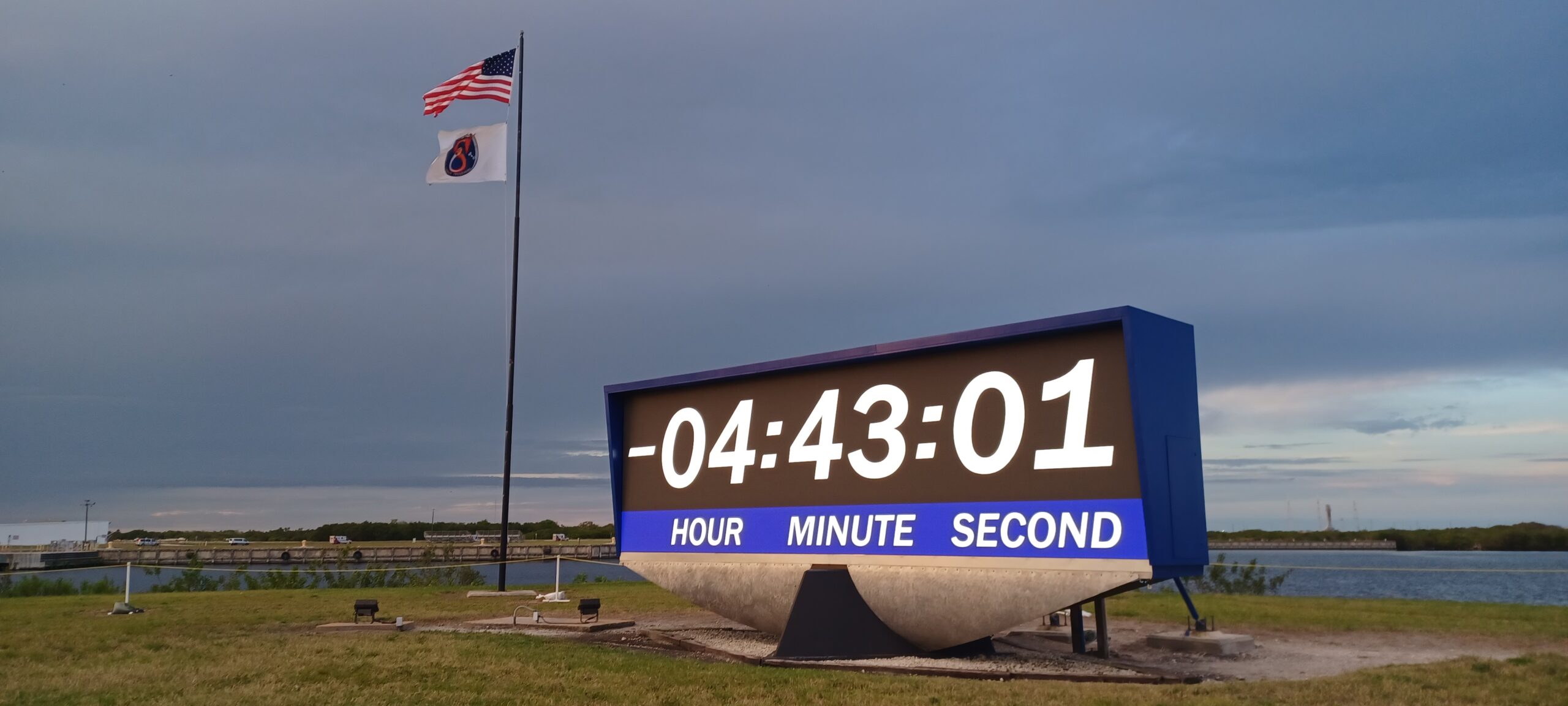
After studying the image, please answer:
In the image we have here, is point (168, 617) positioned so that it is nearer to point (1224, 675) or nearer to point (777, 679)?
point (777, 679)

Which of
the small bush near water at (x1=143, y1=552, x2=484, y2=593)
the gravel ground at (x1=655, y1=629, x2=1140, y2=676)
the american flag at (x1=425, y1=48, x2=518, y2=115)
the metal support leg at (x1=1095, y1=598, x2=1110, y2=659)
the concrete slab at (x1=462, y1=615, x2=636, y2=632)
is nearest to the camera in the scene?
the gravel ground at (x1=655, y1=629, x2=1140, y2=676)

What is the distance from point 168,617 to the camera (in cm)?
2114

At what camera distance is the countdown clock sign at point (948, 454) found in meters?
12.2

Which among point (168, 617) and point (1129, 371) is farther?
point (168, 617)

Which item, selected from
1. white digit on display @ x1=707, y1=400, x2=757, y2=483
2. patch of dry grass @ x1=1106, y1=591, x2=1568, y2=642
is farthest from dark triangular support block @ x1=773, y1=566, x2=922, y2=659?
patch of dry grass @ x1=1106, y1=591, x2=1568, y2=642

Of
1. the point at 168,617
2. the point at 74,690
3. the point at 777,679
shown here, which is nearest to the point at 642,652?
the point at 777,679

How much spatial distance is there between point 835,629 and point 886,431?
2.97 metres

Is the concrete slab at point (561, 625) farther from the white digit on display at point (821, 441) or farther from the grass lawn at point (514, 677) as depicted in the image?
the white digit on display at point (821, 441)

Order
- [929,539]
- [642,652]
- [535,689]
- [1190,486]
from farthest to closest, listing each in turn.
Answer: [642,652]
[929,539]
[1190,486]
[535,689]

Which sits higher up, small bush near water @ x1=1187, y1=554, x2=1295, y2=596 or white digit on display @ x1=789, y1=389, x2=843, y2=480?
white digit on display @ x1=789, y1=389, x2=843, y2=480

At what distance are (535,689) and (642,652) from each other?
13.2 feet

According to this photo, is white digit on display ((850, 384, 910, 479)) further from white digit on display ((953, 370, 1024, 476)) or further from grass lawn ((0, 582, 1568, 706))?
grass lawn ((0, 582, 1568, 706))

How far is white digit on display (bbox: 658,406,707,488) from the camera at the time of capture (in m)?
17.9

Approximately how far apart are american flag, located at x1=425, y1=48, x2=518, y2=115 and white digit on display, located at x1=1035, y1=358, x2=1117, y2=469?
19.3 m
